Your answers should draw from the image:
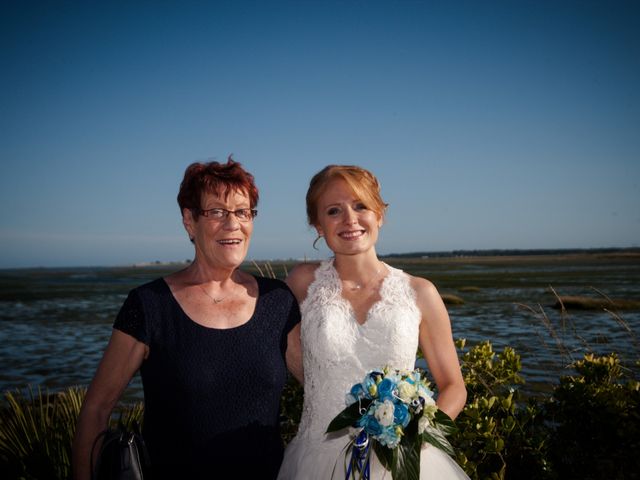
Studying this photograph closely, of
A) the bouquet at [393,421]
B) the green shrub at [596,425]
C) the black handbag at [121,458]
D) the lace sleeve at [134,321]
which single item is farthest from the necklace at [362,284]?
the green shrub at [596,425]

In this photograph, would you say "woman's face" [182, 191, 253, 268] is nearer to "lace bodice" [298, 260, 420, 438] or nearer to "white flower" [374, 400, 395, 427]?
"lace bodice" [298, 260, 420, 438]

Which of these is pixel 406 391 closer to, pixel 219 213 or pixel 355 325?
pixel 355 325

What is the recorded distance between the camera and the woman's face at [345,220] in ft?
10.6

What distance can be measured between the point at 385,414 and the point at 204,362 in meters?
1.01

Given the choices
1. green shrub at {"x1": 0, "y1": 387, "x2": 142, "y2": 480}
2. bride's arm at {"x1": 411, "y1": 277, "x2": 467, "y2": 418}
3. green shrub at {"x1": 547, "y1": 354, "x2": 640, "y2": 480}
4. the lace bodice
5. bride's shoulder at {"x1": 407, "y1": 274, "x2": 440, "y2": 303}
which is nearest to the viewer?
bride's arm at {"x1": 411, "y1": 277, "x2": 467, "y2": 418}

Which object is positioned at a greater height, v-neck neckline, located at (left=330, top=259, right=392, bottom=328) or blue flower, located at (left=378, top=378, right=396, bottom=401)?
v-neck neckline, located at (left=330, top=259, right=392, bottom=328)

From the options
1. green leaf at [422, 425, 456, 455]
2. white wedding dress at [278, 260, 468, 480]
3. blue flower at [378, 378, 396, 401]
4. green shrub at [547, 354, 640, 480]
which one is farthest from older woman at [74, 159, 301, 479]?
green shrub at [547, 354, 640, 480]

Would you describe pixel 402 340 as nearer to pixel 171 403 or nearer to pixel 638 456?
pixel 171 403

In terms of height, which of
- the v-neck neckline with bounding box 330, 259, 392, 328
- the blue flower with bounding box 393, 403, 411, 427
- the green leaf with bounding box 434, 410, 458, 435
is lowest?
the green leaf with bounding box 434, 410, 458, 435

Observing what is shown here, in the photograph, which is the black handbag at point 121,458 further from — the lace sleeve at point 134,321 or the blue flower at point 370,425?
the blue flower at point 370,425

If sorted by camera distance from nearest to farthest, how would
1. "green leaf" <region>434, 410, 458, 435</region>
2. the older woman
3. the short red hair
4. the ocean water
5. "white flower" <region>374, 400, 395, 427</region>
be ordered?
"white flower" <region>374, 400, 395, 427</region> → "green leaf" <region>434, 410, 458, 435</region> → the older woman → the short red hair → the ocean water

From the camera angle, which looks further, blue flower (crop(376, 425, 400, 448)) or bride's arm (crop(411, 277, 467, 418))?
bride's arm (crop(411, 277, 467, 418))

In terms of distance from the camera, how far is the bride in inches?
122

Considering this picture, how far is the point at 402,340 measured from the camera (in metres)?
3.13
